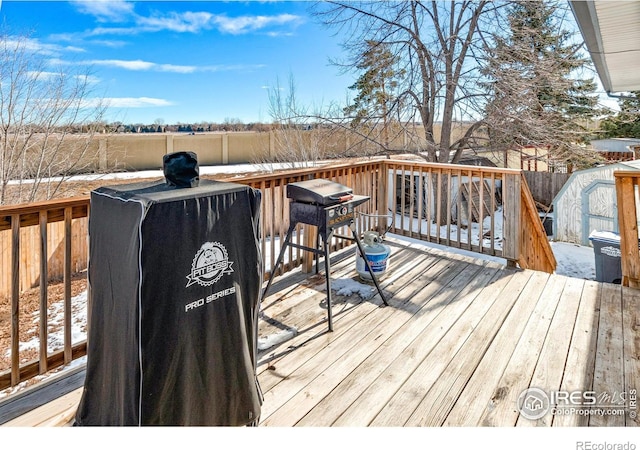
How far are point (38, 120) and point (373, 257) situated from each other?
21.1 feet

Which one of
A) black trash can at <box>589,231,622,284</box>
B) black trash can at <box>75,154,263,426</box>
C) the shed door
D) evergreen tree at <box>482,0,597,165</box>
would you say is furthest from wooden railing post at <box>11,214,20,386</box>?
the shed door

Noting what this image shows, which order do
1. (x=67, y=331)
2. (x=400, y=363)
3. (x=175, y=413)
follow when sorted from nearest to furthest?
(x=175, y=413)
(x=67, y=331)
(x=400, y=363)

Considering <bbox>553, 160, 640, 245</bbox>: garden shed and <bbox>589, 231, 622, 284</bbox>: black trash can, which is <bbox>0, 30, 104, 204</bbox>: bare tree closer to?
<bbox>589, 231, 622, 284</bbox>: black trash can

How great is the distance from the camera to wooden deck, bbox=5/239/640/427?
6.01ft

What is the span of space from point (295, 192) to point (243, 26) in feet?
29.9

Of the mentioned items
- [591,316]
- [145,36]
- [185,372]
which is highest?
[145,36]

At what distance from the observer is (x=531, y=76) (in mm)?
8375

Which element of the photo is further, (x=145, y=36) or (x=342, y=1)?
(x=145, y=36)

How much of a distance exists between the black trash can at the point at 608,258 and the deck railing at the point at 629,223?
1.27 metres

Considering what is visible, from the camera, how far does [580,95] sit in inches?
399

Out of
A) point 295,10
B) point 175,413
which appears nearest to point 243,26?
point 295,10

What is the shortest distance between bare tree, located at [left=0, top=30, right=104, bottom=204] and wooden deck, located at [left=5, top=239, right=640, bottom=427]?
5594 millimetres

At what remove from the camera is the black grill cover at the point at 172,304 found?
1343mm

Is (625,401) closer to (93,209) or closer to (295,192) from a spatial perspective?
(295,192)
